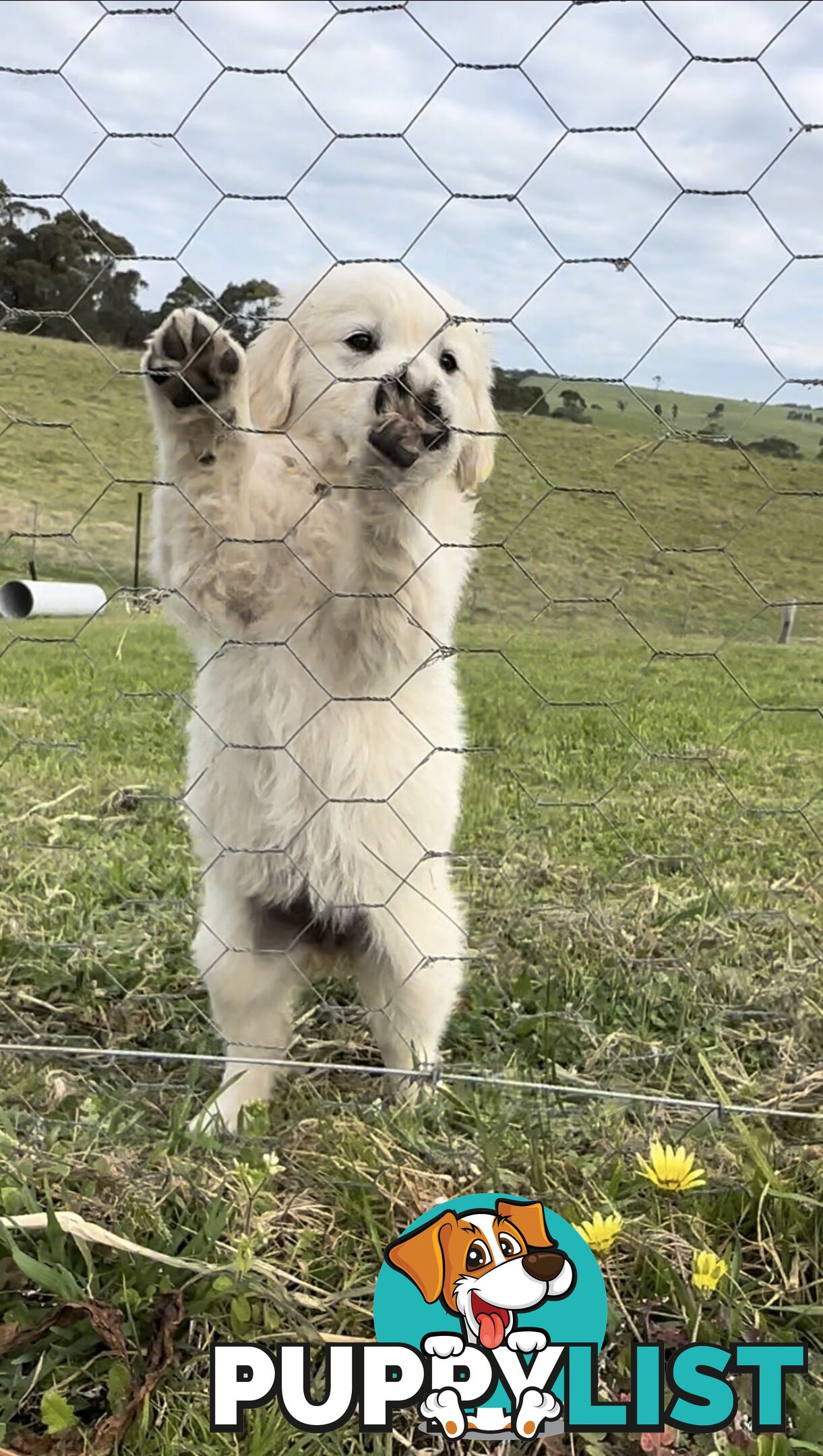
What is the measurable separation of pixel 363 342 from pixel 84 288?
39 cm

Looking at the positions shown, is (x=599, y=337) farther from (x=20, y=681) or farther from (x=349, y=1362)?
(x=20, y=681)

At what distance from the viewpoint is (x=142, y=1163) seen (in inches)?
50.7

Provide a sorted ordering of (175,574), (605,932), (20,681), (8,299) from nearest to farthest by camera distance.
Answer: (175,574), (8,299), (605,932), (20,681)

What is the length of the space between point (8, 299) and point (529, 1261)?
147 cm

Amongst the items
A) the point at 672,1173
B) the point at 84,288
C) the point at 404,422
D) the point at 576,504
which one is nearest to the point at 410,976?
the point at 672,1173

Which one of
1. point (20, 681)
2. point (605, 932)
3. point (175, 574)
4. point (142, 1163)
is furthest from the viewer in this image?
point (20, 681)

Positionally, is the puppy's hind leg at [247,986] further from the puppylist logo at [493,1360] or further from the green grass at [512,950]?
the puppylist logo at [493,1360]

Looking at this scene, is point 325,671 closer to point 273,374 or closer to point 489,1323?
point 273,374

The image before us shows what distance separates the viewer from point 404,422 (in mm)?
1474

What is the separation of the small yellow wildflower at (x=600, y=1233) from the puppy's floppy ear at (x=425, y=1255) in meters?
0.13

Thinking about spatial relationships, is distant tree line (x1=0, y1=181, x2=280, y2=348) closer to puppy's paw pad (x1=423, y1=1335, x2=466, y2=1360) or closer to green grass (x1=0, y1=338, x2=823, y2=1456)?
green grass (x1=0, y1=338, x2=823, y2=1456)

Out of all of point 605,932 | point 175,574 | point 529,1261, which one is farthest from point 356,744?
point 529,1261

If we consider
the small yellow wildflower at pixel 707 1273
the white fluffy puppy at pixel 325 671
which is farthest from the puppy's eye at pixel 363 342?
the small yellow wildflower at pixel 707 1273

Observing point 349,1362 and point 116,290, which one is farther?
point 116,290
